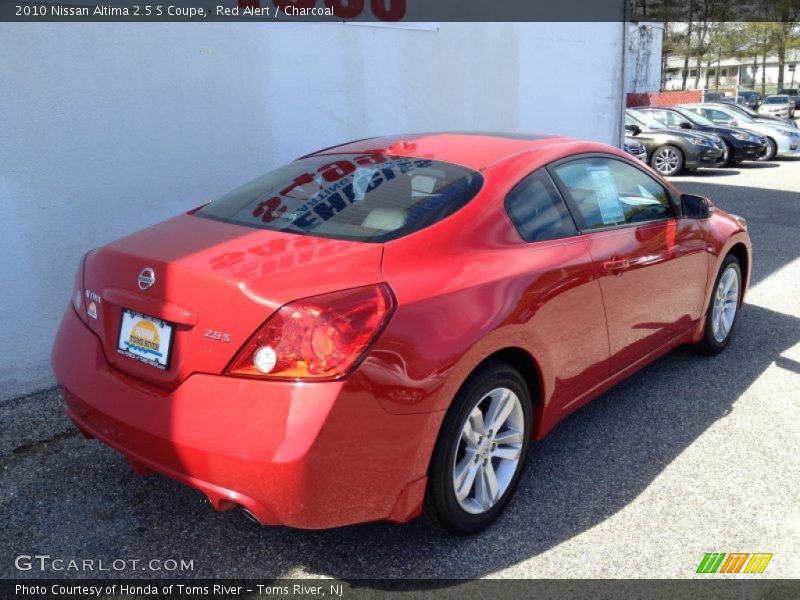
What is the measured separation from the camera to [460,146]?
3297 mm

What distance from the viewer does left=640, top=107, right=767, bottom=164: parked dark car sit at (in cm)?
1653

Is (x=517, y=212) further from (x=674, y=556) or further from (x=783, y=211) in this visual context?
(x=783, y=211)

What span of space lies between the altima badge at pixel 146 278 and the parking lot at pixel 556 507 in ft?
3.44

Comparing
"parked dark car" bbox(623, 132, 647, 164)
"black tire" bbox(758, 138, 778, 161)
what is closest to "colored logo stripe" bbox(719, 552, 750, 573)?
"parked dark car" bbox(623, 132, 647, 164)

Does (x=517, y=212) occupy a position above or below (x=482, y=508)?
above

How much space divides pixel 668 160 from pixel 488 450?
577 inches

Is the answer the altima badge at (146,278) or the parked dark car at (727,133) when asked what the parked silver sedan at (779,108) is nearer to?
the parked dark car at (727,133)

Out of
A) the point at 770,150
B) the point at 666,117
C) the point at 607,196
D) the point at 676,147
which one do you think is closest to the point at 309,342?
the point at 607,196

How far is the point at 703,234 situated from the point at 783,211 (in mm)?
7180

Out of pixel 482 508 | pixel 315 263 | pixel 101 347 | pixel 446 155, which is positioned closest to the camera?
pixel 315 263

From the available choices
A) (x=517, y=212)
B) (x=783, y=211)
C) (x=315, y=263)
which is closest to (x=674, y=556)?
(x=517, y=212)

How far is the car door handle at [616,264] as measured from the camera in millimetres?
3219

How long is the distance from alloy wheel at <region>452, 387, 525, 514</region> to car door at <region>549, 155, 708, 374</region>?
2.66 feet

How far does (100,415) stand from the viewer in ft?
8.13
